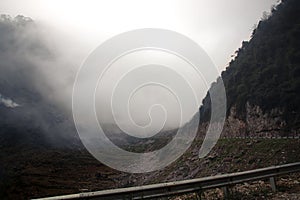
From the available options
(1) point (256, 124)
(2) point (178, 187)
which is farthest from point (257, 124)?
(2) point (178, 187)

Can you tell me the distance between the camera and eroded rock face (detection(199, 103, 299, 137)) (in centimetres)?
5272

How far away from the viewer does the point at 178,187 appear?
8.80 meters

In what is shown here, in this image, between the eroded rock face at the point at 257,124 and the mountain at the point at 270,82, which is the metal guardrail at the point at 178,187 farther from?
the mountain at the point at 270,82

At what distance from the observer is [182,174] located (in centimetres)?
5612

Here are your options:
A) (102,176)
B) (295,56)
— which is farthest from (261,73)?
(102,176)

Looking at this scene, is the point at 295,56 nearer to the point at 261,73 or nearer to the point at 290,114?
the point at 261,73

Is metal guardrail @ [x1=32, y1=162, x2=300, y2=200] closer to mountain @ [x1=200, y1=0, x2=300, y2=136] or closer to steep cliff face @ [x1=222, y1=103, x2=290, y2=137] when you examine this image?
steep cliff face @ [x1=222, y1=103, x2=290, y2=137]

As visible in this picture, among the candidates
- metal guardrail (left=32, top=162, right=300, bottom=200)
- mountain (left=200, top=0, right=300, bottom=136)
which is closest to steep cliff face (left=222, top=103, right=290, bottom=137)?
mountain (left=200, top=0, right=300, bottom=136)

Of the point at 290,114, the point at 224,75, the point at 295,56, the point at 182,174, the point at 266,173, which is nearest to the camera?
the point at 266,173

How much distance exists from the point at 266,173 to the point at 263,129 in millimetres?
51335

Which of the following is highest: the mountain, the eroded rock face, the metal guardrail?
the mountain

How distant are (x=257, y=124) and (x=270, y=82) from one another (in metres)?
11.4

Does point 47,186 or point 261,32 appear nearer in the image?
point 261,32

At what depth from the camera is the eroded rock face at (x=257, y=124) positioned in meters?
52.7
